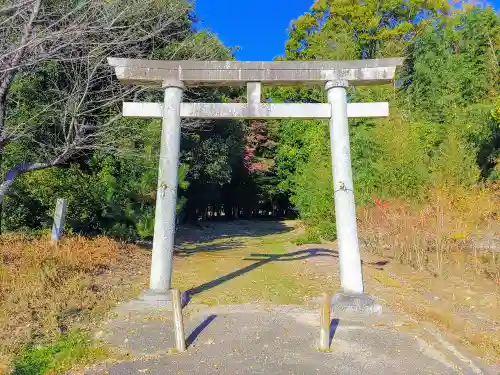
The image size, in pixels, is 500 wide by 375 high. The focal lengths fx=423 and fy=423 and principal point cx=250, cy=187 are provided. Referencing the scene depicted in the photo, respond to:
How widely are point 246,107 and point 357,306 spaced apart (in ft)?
10.3

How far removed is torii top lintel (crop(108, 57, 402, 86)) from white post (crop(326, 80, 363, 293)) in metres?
0.20

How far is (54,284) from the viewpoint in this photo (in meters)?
6.25

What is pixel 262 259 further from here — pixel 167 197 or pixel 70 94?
pixel 70 94

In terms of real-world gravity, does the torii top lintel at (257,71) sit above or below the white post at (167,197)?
above

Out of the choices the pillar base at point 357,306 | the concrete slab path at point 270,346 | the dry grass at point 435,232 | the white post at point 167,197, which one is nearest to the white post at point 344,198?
the pillar base at point 357,306

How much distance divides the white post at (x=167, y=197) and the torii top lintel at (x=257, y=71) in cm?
22

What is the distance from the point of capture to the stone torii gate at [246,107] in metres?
5.89

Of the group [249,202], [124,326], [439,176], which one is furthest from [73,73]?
[249,202]

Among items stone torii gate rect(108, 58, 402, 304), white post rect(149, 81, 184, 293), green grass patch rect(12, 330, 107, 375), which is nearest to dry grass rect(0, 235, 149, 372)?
green grass patch rect(12, 330, 107, 375)

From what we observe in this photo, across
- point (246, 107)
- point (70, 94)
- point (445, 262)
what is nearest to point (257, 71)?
point (246, 107)

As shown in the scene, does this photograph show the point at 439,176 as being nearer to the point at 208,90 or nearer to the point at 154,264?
the point at 208,90

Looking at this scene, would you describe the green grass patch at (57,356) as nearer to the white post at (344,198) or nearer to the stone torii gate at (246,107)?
the stone torii gate at (246,107)

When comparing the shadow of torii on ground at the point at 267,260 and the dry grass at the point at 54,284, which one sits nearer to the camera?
the dry grass at the point at 54,284

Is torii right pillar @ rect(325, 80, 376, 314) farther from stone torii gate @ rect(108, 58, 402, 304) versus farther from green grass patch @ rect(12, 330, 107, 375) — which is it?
green grass patch @ rect(12, 330, 107, 375)
